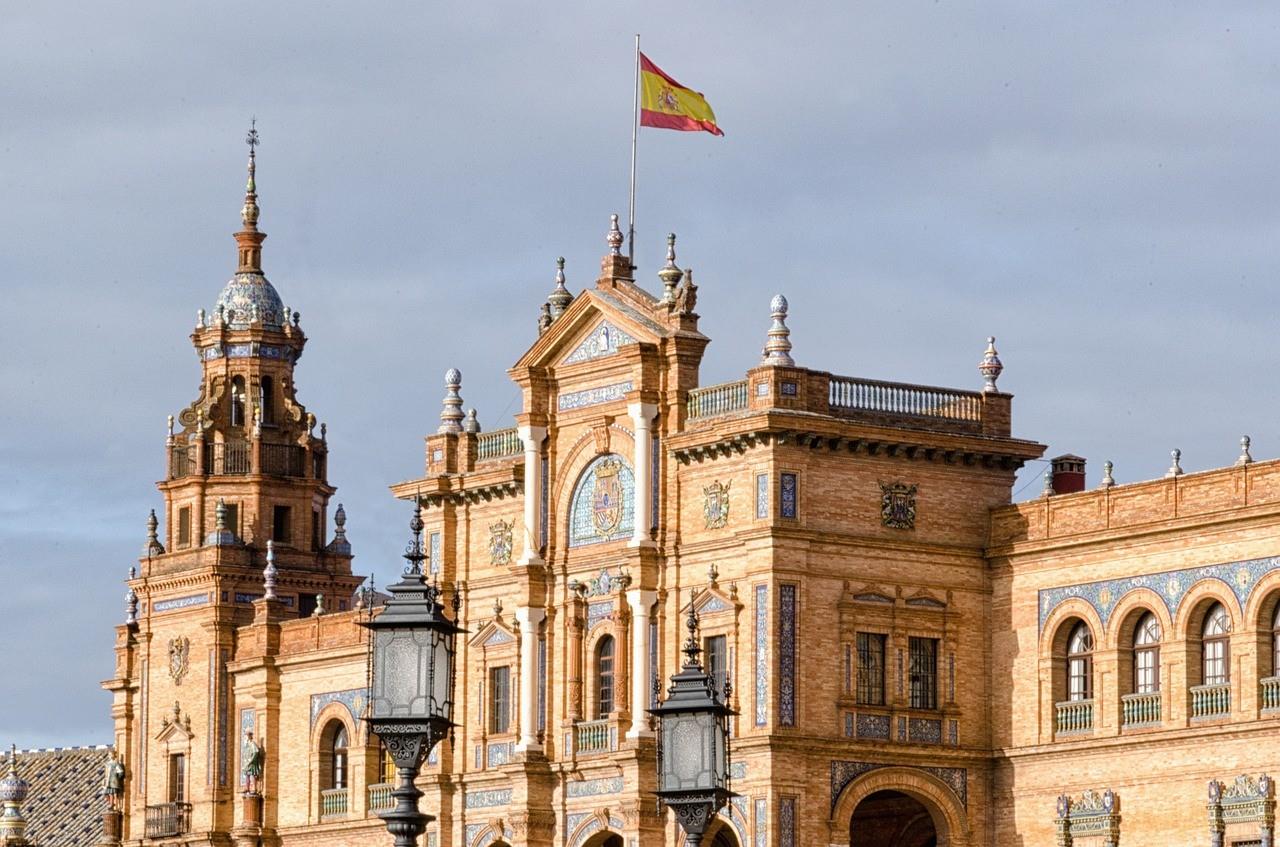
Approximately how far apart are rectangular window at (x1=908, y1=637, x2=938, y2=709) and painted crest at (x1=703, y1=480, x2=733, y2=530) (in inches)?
175

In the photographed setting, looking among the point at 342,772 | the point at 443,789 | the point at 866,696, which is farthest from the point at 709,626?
the point at 342,772

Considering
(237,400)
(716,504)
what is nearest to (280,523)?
(237,400)

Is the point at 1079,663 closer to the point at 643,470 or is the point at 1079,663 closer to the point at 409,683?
the point at 643,470

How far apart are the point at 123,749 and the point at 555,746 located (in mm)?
26628

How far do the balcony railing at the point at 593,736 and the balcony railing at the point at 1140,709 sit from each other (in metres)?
10.9

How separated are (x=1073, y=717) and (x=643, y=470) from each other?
10.1m

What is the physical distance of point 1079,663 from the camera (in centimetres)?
6450

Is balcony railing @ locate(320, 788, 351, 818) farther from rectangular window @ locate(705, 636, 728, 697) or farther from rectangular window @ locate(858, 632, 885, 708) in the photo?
rectangular window @ locate(858, 632, 885, 708)

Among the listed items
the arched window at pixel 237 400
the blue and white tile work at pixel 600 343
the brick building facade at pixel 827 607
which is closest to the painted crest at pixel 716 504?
the brick building facade at pixel 827 607

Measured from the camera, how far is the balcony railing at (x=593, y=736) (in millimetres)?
67812

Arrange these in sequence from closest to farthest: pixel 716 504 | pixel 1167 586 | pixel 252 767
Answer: pixel 1167 586 < pixel 716 504 < pixel 252 767

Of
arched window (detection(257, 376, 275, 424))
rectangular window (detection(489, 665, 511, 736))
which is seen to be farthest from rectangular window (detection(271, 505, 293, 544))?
rectangular window (detection(489, 665, 511, 736))

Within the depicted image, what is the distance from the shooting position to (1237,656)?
6059cm

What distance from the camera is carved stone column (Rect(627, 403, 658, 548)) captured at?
67.3 meters
